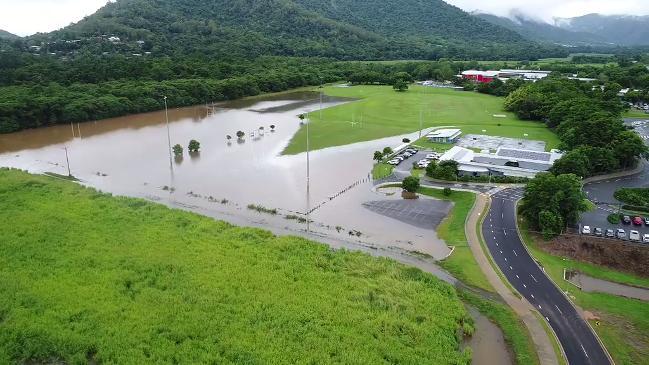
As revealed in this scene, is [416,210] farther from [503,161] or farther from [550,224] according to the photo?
[503,161]

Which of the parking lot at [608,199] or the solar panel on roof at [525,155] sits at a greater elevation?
the solar panel on roof at [525,155]

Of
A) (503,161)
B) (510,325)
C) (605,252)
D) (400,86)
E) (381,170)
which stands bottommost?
(510,325)

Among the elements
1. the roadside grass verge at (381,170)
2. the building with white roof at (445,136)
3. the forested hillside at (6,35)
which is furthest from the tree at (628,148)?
the forested hillside at (6,35)

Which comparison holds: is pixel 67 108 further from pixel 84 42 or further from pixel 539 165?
pixel 84 42

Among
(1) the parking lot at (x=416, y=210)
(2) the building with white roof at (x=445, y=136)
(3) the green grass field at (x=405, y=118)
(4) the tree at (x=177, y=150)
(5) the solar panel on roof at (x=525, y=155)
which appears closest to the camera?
(1) the parking lot at (x=416, y=210)

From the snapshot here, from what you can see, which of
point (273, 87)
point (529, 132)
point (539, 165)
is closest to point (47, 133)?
point (273, 87)

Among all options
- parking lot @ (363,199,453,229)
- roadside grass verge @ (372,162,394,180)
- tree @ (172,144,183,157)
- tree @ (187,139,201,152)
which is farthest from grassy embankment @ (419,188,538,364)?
tree @ (172,144,183,157)

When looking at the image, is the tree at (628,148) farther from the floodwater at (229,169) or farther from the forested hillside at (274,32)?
the forested hillside at (274,32)

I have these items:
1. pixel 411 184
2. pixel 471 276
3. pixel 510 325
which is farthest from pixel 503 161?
pixel 510 325
